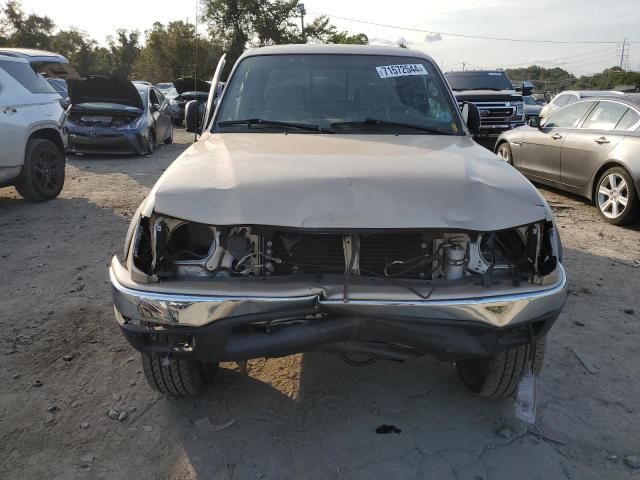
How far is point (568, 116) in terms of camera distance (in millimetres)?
7906

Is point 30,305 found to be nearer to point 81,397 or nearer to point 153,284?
point 81,397

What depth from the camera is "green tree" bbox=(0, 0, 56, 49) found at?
43781 mm

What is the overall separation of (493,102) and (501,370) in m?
10.7

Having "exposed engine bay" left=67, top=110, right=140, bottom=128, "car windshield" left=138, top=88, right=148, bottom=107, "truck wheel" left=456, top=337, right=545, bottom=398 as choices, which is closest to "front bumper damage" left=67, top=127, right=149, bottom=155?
"exposed engine bay" left=67, top=110, right=140, bottom=128

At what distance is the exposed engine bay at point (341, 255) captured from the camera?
2461 millimetres

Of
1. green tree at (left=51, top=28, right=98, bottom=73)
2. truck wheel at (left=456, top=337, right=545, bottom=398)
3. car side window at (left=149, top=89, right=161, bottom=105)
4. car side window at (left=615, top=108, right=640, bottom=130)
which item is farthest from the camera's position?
green tree at (left=51, top=28, right=98, bottom=73)

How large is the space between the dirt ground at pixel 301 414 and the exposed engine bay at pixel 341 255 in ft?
2.92

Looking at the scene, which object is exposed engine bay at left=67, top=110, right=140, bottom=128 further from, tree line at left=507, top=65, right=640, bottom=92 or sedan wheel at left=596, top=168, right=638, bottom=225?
tree line at left=507, top=65, right=640, bottom=92

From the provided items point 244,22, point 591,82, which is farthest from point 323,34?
point 591,82

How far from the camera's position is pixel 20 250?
560 centimetres

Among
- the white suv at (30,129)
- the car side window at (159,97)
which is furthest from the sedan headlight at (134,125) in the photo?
the white suv at (30,129)

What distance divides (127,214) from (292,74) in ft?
13.4

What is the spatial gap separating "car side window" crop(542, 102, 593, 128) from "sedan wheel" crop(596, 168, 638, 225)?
1200 millimetres

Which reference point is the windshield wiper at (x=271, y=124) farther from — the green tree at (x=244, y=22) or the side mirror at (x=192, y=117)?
the green tree at (x=244, y=22)
